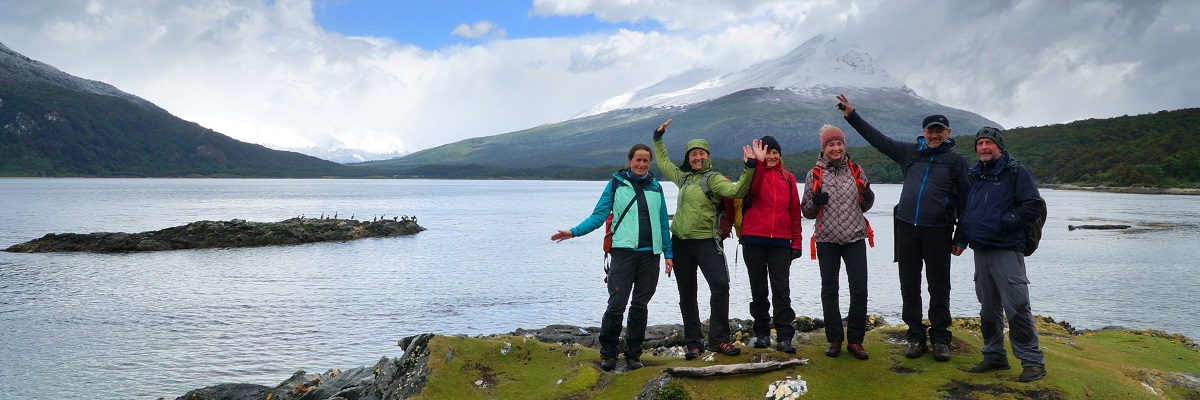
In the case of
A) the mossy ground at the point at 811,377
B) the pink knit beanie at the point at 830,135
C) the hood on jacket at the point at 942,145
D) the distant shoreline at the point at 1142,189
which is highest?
the pink knit beanie at the point at 830,135

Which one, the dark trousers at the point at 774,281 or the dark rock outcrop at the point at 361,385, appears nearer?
the dark rock outcrop at the point at 361,385

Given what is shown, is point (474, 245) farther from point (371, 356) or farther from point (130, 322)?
point (371, 356)

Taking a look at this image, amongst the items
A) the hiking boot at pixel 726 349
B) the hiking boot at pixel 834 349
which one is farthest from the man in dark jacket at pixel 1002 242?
the hiking boot at pixel 726 349

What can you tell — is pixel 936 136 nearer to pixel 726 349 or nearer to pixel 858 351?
pixel 858 351

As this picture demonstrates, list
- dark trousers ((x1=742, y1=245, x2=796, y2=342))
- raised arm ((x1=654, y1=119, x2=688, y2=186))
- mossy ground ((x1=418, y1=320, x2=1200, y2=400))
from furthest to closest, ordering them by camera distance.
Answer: raised arm ((x1=654, y1=119, x2=688, y2=186)) < dark trousers ((x1=742, y1=245, x2=796, y2=342)) < mossy ground ((x1=418, y1=320, x2=1200, y2=400))

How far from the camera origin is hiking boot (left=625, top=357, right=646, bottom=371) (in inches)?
347

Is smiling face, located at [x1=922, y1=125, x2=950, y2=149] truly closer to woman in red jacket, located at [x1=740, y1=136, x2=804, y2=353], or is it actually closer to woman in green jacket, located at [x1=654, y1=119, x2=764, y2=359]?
woman in red jacket, located at [x1=740, y1=136, x2=804, y2=353]

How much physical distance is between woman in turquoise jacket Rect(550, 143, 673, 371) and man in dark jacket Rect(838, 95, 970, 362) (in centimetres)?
279

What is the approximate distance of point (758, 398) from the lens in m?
7.65

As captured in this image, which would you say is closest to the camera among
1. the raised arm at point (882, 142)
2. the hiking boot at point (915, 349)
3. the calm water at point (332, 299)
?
the hiking boot at point (915, 349)

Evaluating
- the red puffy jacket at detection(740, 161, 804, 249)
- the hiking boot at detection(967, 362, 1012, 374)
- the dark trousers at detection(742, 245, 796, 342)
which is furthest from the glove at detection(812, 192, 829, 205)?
the hiking boot at detection(967, 362, 1012, 374)

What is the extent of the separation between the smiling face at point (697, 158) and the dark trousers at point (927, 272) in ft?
7.91

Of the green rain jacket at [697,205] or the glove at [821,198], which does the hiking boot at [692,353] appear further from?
the glove at [821,198]

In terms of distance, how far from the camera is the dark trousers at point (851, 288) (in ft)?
28.8
